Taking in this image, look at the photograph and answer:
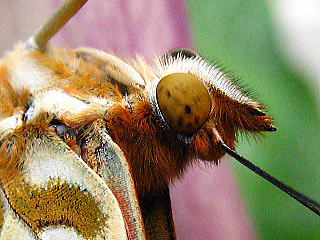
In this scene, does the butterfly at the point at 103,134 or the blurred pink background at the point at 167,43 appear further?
the blurred pink background at the point at 167,43

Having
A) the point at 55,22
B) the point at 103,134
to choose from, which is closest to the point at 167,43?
the point at 55,22

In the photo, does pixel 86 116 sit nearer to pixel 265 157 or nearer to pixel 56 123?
pixel 56 123

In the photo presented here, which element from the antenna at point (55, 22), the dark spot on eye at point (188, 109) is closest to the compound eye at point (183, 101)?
the dark spot on eye at point (188, 109)

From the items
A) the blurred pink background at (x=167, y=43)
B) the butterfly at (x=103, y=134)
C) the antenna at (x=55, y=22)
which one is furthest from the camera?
the blurred pink background at (x=167, y=43)

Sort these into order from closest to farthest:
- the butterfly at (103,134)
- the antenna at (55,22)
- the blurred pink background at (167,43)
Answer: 1. the butterfly at (103,134)
2. the antenna at (55,22)
3. the blurred pink background at (167,43)

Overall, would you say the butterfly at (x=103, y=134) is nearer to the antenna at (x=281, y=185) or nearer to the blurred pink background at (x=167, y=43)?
the antenna at (x=281, y=185)

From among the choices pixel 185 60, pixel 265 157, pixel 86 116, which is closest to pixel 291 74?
pixel 265 157

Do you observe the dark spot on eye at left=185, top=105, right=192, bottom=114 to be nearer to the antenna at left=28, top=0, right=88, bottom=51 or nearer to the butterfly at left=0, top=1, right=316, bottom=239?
the butterfly at left=0, top=1, right=316, bottom=239

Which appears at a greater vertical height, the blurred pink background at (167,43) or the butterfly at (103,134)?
the blurred pink background at (167,43)

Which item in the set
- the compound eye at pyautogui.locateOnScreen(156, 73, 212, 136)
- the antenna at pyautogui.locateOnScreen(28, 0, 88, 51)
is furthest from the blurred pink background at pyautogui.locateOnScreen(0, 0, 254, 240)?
the compound eye at pyautogui.locateOnScreen(156, 73, 212, 136)
